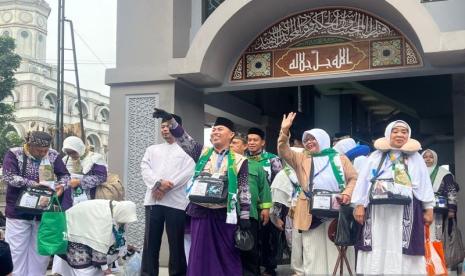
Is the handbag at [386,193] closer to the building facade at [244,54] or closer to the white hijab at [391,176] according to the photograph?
the white hijab at [391,176]

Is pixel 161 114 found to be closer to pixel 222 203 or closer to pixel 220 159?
pixel 220 159

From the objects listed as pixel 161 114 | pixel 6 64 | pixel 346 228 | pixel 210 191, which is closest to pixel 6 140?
pixel 6 64

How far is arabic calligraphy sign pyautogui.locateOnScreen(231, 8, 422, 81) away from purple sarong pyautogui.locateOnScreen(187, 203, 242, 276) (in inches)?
136

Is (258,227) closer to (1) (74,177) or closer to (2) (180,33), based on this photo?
(1) (74,177)

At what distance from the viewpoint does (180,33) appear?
28.4 feet

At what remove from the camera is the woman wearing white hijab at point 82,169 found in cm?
655

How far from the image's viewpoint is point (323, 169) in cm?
597

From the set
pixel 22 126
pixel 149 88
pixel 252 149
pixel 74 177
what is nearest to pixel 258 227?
pixel 252 149

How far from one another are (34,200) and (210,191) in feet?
5.77

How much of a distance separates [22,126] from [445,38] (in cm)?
4564

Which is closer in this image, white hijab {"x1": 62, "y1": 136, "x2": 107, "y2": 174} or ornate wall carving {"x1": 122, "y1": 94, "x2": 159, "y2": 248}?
white hijab {"x1": 62, "y1": 136, "x2": 107, "y2": 174}

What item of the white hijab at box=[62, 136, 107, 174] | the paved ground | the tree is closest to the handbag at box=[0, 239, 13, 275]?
the white hijab at box=[62, 136, 107, 174]

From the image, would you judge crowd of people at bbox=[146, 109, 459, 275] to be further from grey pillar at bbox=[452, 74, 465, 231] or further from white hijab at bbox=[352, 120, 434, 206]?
grey pillar at bbox=[452, 74, 465, 231]

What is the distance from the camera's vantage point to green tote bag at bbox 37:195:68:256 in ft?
17.9
